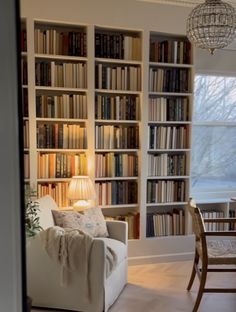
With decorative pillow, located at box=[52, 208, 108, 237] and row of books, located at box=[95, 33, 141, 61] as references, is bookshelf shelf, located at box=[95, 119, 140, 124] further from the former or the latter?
decorative pillow, located at box=[52, 208, 108, 237]

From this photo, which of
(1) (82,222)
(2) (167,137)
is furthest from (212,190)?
(1) (82,222)

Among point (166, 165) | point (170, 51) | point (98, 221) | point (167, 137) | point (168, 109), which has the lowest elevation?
point (98, 221)

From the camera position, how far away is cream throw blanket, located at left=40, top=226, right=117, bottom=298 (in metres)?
2.42

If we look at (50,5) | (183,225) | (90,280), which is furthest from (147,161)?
(50,5)

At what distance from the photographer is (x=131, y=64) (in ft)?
11.7

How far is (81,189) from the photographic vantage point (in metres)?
3.15

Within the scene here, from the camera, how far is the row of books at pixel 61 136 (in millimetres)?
3320

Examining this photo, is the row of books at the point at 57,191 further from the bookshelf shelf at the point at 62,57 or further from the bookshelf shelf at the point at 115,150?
the bookshelf shelf at the point at 62,57

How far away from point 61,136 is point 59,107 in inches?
11.4

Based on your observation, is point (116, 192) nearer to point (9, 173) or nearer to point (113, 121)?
point (113, 121)

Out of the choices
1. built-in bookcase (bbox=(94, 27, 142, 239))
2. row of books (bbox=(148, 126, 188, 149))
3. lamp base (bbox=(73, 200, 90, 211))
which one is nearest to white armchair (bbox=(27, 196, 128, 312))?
lamp base (bbox=(73, 200, 90, 211))

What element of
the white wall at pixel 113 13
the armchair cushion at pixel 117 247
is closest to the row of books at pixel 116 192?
the armchair cushion at pixel 117 247

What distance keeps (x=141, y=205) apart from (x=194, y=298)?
1.10 metres

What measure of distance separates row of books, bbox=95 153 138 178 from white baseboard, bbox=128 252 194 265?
35.8 inches
